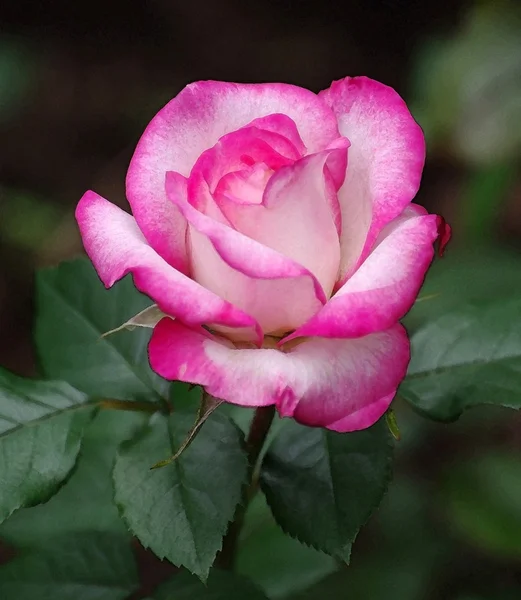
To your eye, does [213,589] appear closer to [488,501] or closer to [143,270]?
[143,270]

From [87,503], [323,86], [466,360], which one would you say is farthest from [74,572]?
[323,86]

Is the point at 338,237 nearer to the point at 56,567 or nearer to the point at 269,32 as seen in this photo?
the point at 56,567

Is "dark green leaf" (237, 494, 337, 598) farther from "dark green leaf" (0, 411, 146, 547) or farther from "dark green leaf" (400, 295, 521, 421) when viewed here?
"dark green leaf" (400, 295, 521, 421)

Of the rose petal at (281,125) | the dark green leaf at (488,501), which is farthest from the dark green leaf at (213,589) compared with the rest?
the dark green leaf at (488,501)

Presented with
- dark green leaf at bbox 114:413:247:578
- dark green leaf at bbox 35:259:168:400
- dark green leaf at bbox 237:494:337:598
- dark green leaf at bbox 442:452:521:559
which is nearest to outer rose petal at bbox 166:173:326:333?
dark green leaf at bbox 114:413:247:578

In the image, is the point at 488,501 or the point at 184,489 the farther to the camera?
the point at 488,501

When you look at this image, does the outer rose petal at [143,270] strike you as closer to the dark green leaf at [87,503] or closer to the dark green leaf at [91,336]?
the dark green leaf at [91,336]
